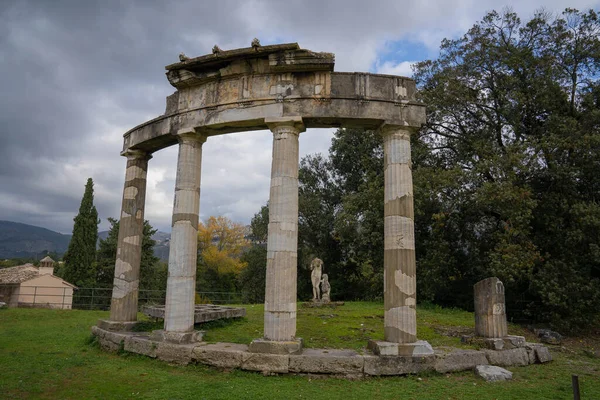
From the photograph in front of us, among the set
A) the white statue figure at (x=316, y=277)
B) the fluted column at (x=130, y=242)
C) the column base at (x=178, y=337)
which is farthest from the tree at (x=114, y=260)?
the column base at (x=178, y=337)

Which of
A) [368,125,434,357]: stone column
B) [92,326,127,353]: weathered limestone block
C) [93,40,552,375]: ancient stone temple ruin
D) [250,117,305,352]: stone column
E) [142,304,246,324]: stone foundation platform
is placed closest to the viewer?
[93,40,552,375]: ancient stone temple ruin

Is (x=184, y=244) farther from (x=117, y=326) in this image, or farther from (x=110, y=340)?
(x=117, y=326)

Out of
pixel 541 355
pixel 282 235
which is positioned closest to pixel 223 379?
pixel 282 235

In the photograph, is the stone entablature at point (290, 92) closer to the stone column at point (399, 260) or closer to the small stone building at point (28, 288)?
the stone column at point (399, 260)

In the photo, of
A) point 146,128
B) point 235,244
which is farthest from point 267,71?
point 235,244

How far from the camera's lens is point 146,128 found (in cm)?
1262

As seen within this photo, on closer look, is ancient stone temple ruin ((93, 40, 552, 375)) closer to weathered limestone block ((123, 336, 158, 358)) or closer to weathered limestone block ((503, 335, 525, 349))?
weathered limestone block ((123, 336, 158, 358))

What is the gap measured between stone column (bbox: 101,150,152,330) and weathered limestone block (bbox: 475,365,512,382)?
32.4 ft

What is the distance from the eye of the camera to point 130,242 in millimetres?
12641

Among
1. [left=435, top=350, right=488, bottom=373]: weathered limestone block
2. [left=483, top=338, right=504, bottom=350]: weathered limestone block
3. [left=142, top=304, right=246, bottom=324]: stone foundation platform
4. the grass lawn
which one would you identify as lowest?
the grass lawn

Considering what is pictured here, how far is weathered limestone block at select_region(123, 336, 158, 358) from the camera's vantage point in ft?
33.0

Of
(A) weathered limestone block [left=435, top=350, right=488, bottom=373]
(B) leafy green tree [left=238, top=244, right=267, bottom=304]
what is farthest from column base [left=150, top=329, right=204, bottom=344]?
(B) leafy green tree [left=238, top=244, right=267, bottom=304]

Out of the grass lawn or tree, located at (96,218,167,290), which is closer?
the grass lawn

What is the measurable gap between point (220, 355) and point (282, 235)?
316cm
